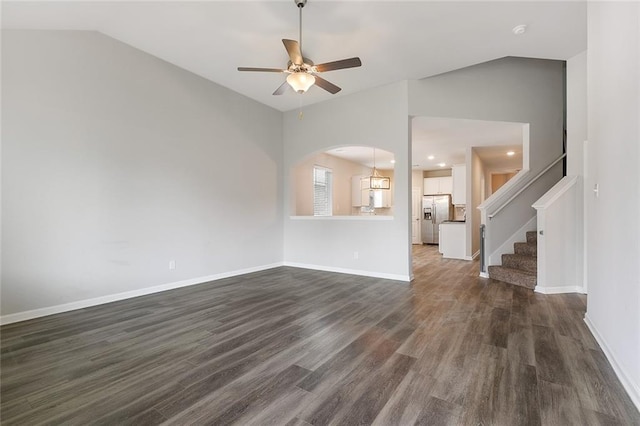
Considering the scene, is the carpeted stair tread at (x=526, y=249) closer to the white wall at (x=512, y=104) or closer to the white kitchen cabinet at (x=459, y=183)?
the white wall at (x=512, y=104)

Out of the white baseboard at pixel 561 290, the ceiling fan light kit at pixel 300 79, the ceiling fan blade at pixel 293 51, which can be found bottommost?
the white baseboard at pixel 561 290

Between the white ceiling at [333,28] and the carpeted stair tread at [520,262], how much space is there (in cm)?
298

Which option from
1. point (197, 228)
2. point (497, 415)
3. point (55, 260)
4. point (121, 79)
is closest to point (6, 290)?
point (55, 260)

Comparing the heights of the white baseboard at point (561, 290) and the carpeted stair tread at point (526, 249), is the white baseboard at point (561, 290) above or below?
below

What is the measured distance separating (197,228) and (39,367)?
2.64m

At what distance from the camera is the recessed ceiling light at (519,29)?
318 centimetres

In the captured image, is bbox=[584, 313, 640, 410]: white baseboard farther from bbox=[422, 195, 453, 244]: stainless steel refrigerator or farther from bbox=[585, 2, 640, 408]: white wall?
bbox=[422, 195, 453, 244]: stainless steel refrigerator

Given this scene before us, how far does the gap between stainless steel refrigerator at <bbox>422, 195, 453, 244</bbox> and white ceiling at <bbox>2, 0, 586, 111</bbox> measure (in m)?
6.20

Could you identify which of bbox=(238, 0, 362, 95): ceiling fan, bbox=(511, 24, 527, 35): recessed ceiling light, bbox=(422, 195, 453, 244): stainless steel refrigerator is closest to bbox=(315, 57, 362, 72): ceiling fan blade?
bbox=(238, 0, 362, 95): ceiling fan

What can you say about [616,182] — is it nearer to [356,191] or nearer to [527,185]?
[527,185]

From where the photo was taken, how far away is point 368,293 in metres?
3.96

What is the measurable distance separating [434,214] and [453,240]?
2878mm

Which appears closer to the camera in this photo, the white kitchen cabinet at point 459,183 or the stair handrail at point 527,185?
the stair handrail at point 527,185

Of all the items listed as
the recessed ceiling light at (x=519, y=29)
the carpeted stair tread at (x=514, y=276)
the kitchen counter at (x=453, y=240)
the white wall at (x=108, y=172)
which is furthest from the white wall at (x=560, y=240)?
the white wall at (x=108, y=172)
